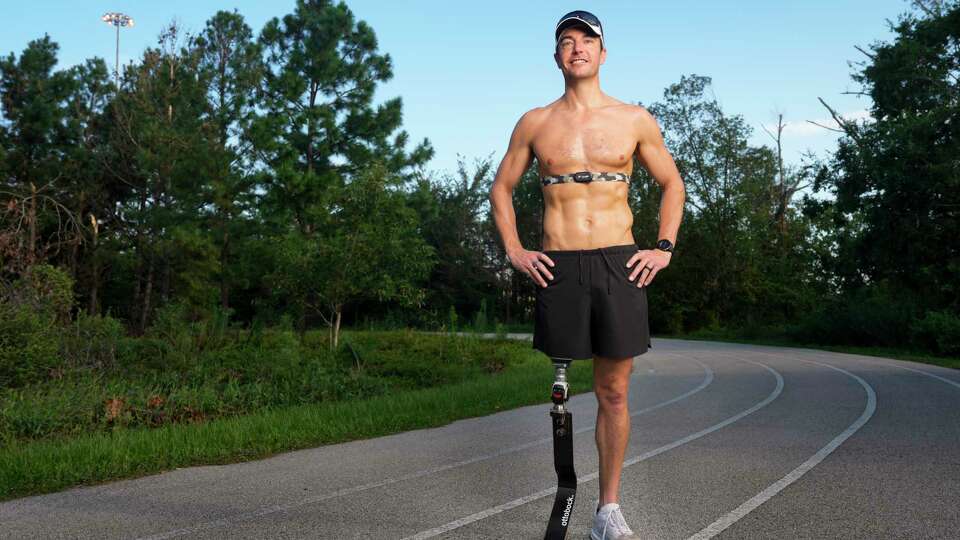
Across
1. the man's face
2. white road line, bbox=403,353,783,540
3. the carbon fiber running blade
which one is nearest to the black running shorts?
the carbon fiber running blade

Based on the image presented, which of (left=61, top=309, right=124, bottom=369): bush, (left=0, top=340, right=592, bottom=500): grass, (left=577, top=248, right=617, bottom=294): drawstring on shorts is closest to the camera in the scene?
(left=577, top=248, right=617, bottom=294): drawstring on shorts

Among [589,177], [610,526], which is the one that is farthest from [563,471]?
[589,177]

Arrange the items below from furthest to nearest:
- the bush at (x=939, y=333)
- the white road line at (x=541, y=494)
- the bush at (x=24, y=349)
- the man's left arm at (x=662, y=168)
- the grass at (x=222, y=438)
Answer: the bush at (x=939, y=333), the bush at (x=24, y=349), the grass at (x=222, y=438), the white road line at (x=541, y=494), the man's left arm at (x=662, y=168)

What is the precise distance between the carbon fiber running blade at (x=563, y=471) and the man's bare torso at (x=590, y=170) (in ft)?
2.93

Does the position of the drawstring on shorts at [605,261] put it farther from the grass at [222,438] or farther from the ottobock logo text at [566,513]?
the grass at [222,438]

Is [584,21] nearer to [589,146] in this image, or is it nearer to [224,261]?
[589,146]

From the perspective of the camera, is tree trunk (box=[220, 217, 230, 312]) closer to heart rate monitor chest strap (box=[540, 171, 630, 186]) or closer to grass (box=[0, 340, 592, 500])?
grass (box=[0, 340, 592, 500])

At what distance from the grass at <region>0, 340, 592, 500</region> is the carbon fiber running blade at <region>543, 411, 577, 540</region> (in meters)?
3.68

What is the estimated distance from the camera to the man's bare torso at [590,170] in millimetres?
4086

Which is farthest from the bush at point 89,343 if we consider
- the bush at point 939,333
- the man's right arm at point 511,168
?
the bush at point 939,333

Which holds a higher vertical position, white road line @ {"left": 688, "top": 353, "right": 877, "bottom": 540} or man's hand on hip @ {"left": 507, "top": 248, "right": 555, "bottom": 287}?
man's hand on hip @ {"left": 507, "top": 248, "right": 555, "bottom": 287}

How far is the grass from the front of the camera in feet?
19.4

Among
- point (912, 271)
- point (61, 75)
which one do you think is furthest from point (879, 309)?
point (61, 75)

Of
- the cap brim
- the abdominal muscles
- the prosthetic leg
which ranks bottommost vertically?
the prosthetic leg
